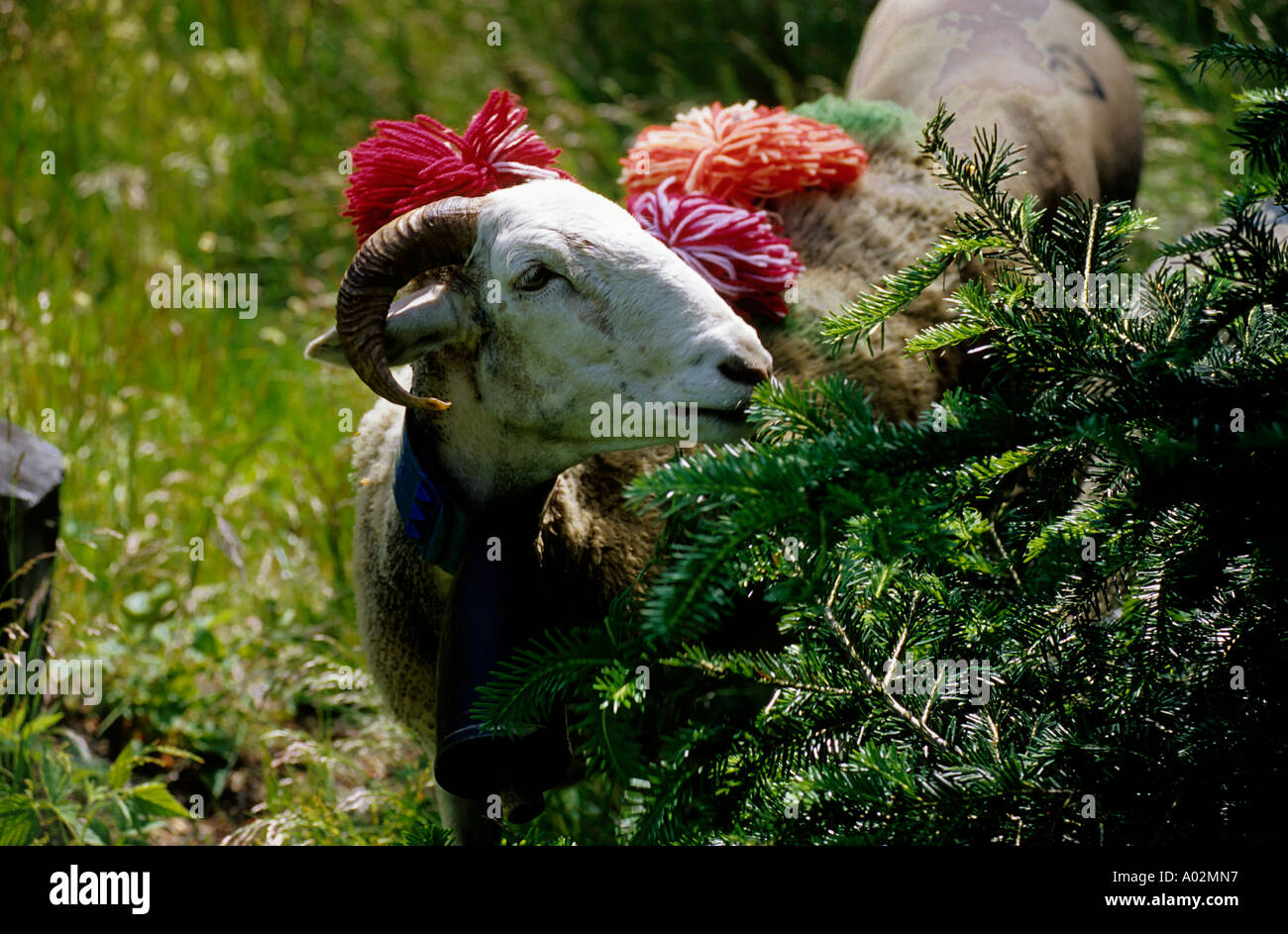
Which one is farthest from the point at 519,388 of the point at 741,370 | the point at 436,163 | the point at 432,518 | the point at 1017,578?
the point at 1017,578

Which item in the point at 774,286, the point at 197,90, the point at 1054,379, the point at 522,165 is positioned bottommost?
the point at 1054,379

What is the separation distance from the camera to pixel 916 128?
11.5 ft

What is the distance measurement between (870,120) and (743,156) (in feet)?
1.89

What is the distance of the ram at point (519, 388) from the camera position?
2170 mm

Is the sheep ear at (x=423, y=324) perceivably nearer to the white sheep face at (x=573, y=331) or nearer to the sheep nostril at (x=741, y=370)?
the white sheep face at (x=573, y=331)

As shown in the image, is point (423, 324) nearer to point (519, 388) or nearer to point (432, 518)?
point (519, 388)

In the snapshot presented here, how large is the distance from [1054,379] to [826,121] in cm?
210

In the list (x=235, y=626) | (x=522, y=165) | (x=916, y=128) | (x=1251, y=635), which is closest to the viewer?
(x=1251, y=635)

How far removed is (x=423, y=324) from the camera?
7.41 feet

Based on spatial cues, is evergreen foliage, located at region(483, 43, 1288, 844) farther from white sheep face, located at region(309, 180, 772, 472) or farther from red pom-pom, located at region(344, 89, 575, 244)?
red pom-pom, located at region(344, 89, 575, 244)

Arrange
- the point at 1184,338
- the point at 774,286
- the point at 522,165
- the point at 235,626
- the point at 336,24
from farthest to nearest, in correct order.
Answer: the point at 336,24
the point at 235,626
the point at 774,286
the point at 522,165
the point at 1184,338

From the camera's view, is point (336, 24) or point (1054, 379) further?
point (336, 24)
